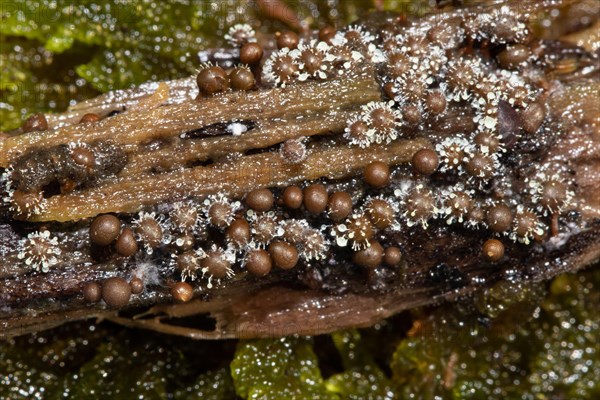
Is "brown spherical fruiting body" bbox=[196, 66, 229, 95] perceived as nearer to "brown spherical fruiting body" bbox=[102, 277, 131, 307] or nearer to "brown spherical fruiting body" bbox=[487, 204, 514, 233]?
"brown spherical fruiting body" bbox=[102, 277, 131, 307]

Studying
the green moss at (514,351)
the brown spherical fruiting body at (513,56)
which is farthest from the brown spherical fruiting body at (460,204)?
the green moss at (514,351)

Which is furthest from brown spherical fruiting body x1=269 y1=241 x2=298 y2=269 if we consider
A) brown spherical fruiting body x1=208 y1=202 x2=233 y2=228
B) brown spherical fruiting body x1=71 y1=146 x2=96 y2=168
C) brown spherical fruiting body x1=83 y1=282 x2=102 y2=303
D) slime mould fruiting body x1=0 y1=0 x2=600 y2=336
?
brown spherical fruiting body x1=71 y1=146 x2=96 y2=168

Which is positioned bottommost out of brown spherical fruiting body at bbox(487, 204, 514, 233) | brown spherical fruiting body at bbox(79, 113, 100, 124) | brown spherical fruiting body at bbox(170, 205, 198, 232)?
brown spherical fruiting body at bbox(487, 204, 514, 233)

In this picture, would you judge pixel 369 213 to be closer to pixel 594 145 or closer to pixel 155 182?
pixel 155 182

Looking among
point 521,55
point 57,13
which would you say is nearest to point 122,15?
point 57,13

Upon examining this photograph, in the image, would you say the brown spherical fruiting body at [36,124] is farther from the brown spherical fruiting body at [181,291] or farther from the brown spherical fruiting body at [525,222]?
the brown spherical fruiting body at [525,222]

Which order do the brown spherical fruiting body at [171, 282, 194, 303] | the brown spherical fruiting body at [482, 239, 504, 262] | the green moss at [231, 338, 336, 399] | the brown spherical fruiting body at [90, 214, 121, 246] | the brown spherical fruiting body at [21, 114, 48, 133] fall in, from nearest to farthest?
the brown spherical fruiting body at [90, 214, 121, 246]
the brown spherical fruiting body at [171, 282, 194, 303]
the brown spherical fruiting body at [482, 239, 504, 262]
the brown spherical fruiting body at [21, 114, 48, 133]
the green moss at [231, 338, 336, 399]

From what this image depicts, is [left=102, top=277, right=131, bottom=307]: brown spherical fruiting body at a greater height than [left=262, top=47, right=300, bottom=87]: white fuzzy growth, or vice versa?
[left=262, top=47, right=300, bottom=87]: white fuzzy growth

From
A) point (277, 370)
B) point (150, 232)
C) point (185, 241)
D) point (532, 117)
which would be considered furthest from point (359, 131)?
point (277, 370)

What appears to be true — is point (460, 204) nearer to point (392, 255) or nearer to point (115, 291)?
point (392, 255)
